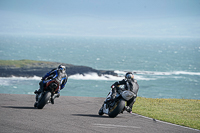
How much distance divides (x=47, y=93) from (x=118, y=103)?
342cm

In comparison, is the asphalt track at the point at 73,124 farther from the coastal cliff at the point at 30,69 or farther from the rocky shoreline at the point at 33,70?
the coastal cliff at the point at 30,69

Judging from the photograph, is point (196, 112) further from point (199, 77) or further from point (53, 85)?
point (199, 77)

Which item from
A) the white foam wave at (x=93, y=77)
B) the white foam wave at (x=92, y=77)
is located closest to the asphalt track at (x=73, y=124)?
the white foam wave at (x=93, y=77)

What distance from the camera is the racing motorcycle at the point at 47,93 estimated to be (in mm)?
14391

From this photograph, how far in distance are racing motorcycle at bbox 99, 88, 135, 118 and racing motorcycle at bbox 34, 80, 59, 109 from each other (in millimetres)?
2617

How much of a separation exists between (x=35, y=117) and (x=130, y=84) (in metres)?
3.86

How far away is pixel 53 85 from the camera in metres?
14.8

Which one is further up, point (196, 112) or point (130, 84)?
point (130, 84)

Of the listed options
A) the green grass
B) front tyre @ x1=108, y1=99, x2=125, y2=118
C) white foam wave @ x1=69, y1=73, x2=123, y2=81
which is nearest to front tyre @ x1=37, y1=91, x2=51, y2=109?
front tyre @ x1=108, y1=99, x2=125, y2=118

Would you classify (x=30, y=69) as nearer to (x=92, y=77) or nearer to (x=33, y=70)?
(x=33, y=70)

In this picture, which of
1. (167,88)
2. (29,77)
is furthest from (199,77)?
(29,77)

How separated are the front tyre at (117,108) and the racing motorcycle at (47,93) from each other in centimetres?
293

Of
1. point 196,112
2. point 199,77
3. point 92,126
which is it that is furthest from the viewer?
point 199,77

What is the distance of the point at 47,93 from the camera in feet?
47.4
